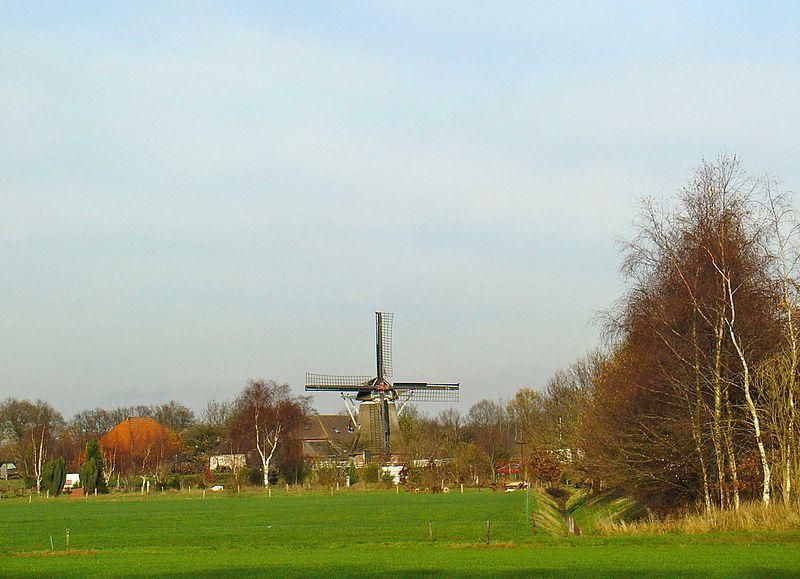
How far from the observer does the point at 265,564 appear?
79.9ft

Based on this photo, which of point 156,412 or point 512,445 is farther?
point 156,412

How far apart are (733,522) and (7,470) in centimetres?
12877

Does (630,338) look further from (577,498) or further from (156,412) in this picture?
(156,412)

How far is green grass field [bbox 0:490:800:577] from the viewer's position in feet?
70.6

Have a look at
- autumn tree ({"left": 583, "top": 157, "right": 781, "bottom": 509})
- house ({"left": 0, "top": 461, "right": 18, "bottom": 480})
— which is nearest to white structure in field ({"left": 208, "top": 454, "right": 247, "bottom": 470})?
house ({"left": 0, "top": 461, "right": 18, "bottom": 480})

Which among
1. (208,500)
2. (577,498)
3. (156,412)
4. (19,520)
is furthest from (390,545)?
(156,412)

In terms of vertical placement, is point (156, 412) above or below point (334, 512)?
above

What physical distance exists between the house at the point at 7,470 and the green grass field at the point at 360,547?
85608 mm

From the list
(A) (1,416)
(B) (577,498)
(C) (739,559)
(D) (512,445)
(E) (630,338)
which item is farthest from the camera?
(A) (1,416)

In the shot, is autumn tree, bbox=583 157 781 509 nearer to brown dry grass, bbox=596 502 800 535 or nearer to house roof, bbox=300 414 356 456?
brown dry grass, bbox=596 502 800 535

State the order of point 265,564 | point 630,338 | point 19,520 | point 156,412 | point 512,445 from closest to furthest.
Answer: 1. point 265,564
2. point 630,338
3. point 19,520
4. point 512,445
5. point 156,412

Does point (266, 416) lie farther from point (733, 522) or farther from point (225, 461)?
point (733, 522)

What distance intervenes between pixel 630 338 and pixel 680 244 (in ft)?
12.7

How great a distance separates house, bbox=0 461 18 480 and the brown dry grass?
121965 mm
